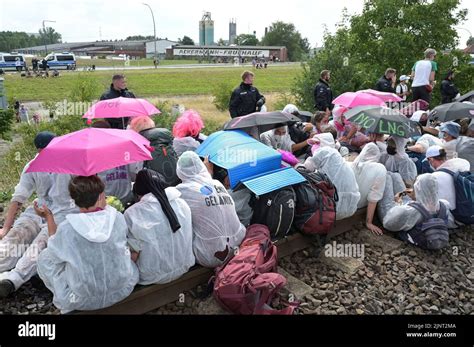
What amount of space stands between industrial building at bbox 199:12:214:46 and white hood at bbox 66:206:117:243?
123558mm

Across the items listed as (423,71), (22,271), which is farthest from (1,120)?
(423,71)

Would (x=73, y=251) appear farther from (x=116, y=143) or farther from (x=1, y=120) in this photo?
(x=1, y=120)

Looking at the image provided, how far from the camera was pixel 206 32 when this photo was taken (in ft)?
409

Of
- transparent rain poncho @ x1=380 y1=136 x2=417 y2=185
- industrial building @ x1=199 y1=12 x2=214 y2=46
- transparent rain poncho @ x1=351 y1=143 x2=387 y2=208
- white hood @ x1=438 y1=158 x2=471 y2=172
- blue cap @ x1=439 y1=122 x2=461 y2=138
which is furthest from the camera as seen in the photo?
industrial building @ x1=199 y1=12 x2=214 y2=46

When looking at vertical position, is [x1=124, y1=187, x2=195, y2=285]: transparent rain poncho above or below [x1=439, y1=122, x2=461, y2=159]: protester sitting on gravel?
below

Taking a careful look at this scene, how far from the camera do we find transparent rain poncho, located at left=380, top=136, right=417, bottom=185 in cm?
602

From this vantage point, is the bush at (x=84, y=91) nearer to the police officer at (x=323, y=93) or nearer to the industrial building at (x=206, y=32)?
the police officer at (x=323, y=93)

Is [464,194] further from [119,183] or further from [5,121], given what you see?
[5,121]

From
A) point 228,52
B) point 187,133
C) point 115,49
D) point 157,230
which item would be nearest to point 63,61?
point 228,52

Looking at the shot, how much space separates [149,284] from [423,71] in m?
9.37

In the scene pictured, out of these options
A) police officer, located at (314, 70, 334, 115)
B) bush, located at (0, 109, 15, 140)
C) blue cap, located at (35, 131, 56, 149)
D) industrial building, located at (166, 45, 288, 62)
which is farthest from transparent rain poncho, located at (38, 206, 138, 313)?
industrial building, located at (166, 45, 288, 62)

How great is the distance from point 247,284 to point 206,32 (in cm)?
12820

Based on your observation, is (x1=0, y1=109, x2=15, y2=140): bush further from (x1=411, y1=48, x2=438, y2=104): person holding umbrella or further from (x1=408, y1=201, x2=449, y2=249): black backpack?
(x1=411, y1=48, x2=438, y2=104): person holding umbrella
